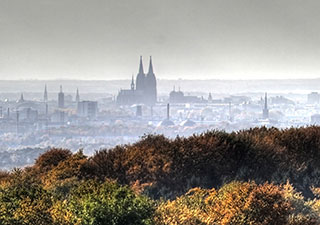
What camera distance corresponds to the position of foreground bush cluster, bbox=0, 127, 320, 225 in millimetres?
11734

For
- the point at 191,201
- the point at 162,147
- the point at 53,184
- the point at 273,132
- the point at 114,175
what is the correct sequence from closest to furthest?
1. the point at 191,201
2. the point at 53,184
3. the point at 114,175
4. the point at 162,147
5. the point at 273,132

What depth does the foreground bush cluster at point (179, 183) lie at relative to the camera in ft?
38.5

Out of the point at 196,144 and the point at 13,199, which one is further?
the point at 196,144

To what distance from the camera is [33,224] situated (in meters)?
11.4

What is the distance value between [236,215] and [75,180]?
5.54 m

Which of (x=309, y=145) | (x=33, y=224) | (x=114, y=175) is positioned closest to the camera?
(x=33, y=224)

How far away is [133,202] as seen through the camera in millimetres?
11812

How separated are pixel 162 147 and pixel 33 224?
379 inches

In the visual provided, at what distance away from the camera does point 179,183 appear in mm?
18578

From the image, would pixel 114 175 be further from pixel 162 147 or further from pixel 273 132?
pixel 273 132

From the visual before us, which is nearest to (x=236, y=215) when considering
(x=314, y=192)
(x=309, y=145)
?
Result: (x=314, y=192)

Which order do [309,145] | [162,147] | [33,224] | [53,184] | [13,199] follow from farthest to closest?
1. [309,145]
2. [162,147]
3. [53,184]
4. [13,199]
5. [33,224]

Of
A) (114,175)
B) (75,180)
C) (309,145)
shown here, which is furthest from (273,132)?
(75,180)

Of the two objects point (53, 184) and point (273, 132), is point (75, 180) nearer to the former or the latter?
point (53, 184)
